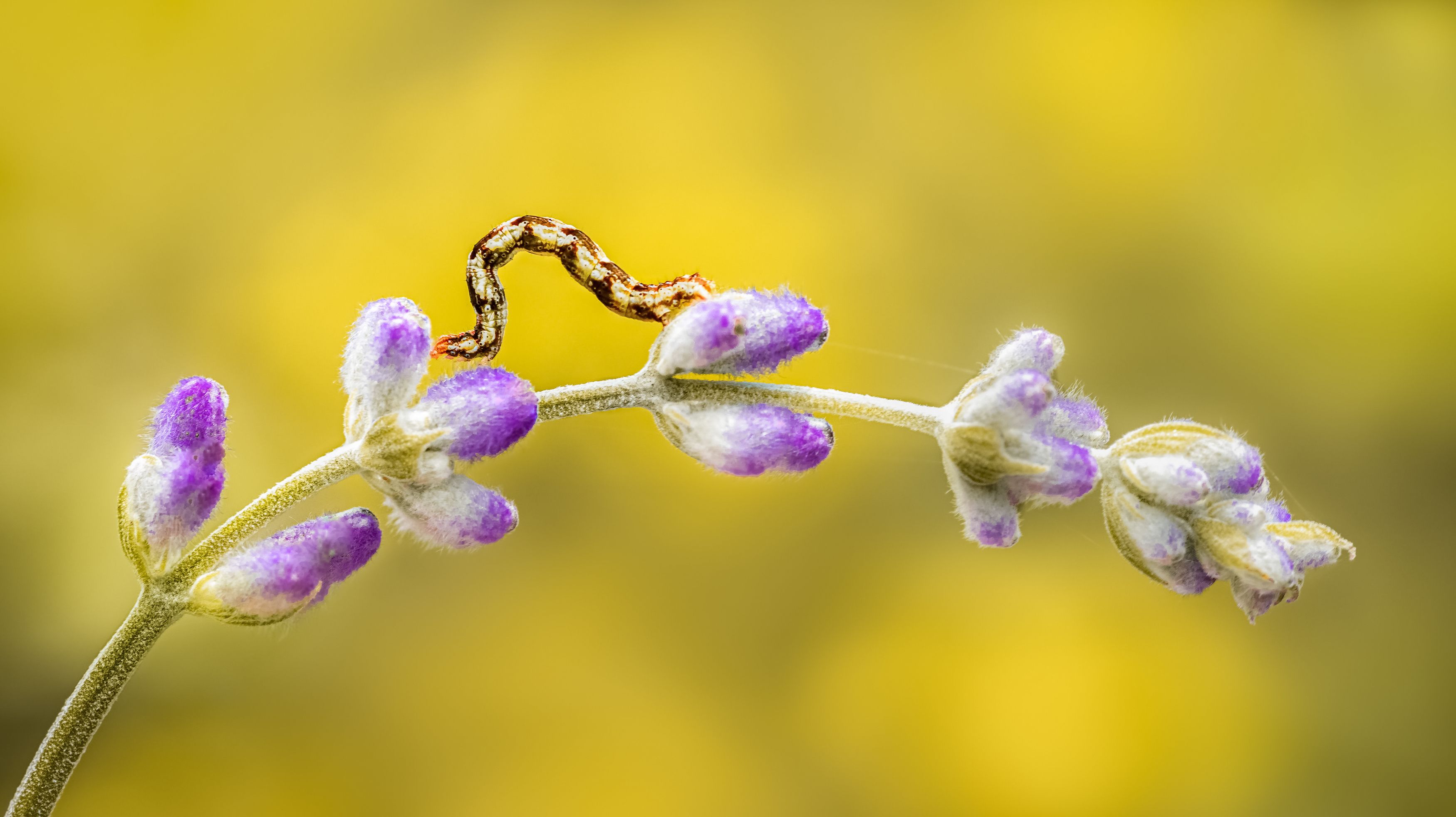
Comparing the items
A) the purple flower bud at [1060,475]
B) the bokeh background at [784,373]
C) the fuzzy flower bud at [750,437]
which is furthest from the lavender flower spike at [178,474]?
the bokeh background at [784,373]

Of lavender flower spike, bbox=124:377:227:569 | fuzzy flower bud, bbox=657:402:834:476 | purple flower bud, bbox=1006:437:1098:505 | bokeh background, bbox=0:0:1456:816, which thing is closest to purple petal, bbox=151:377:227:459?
lavender flower spike, bbox=124:377:227:569

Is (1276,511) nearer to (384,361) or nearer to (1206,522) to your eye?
(1206,522)

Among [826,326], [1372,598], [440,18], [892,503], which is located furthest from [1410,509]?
[440,18]

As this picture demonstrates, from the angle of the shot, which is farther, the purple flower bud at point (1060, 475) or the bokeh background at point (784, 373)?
the bokeh background at point (784, 373)

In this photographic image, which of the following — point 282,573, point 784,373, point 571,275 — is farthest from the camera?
point 784,373

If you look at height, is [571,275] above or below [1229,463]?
above

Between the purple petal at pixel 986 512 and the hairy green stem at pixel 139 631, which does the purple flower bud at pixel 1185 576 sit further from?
the hairy green stem at pixel 139 631

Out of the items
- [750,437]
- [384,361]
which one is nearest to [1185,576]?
[750,437]
